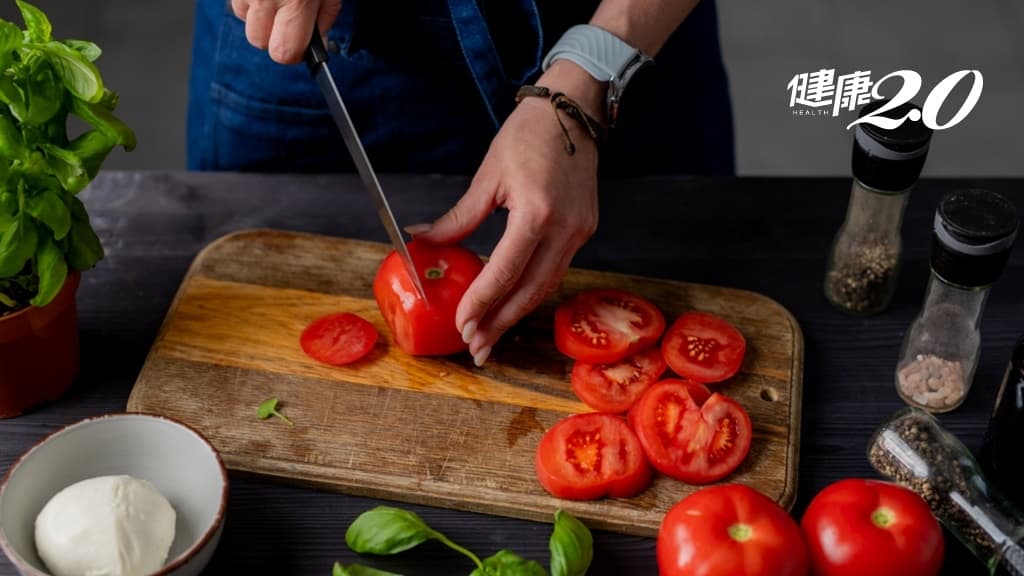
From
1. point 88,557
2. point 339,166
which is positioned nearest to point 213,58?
point 339,166

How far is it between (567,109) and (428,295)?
321 millimetres

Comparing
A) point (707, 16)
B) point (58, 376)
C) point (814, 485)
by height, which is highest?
point (707, 16)

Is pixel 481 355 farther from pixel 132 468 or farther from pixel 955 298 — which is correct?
pixel 955 298

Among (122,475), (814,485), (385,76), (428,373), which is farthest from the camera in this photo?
(385,76)

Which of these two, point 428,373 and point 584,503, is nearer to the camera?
point 584,503

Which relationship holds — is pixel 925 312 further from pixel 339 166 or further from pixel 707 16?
pixel 339 166

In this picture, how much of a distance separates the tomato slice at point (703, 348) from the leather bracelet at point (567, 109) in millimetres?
297

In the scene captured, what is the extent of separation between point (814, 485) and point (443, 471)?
49 cm

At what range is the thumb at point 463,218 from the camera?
1.61 metres

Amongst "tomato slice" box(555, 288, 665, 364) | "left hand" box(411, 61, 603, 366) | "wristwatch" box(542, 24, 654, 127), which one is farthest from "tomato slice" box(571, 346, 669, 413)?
"wristwatch" box(542, 24, 654, 127)

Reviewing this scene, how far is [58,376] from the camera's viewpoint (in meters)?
1.60

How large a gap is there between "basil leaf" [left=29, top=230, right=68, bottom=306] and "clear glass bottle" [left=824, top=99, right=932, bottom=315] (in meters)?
1.04

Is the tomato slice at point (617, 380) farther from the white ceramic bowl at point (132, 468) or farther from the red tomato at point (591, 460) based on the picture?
the white ceramic bowl at point (132, 468)

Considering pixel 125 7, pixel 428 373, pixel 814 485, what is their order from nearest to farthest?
pixel 814 485 → pixel 428 373 → pixel 125 7
